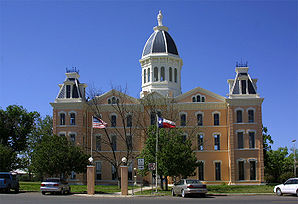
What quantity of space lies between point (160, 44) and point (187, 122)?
511 inches

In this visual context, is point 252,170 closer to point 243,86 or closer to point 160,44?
point 243,86

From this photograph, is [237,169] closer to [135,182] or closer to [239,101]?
[239,101]

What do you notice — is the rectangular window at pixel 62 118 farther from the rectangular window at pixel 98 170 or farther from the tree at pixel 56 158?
the tree at pixel 56 158

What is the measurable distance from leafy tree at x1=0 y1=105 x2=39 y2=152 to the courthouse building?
52.2 feet

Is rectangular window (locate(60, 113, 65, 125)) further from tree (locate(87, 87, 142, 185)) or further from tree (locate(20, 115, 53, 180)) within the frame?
tree (locate(20, 115, 53, 180))

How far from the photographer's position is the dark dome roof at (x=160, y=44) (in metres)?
55.8

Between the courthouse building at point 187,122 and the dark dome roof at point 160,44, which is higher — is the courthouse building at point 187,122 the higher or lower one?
the lower one

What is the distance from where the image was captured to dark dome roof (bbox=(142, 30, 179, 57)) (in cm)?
5584

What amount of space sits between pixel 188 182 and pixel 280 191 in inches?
289

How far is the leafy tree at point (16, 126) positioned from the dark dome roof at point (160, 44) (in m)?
24.2

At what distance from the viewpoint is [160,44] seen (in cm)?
A: 5606

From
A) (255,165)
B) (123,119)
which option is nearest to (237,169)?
Answer: (255,165)

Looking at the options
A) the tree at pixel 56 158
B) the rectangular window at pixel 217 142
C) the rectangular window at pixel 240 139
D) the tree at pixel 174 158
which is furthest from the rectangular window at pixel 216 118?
the tree at pixel 56 158

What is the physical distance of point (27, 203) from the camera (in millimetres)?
22688
